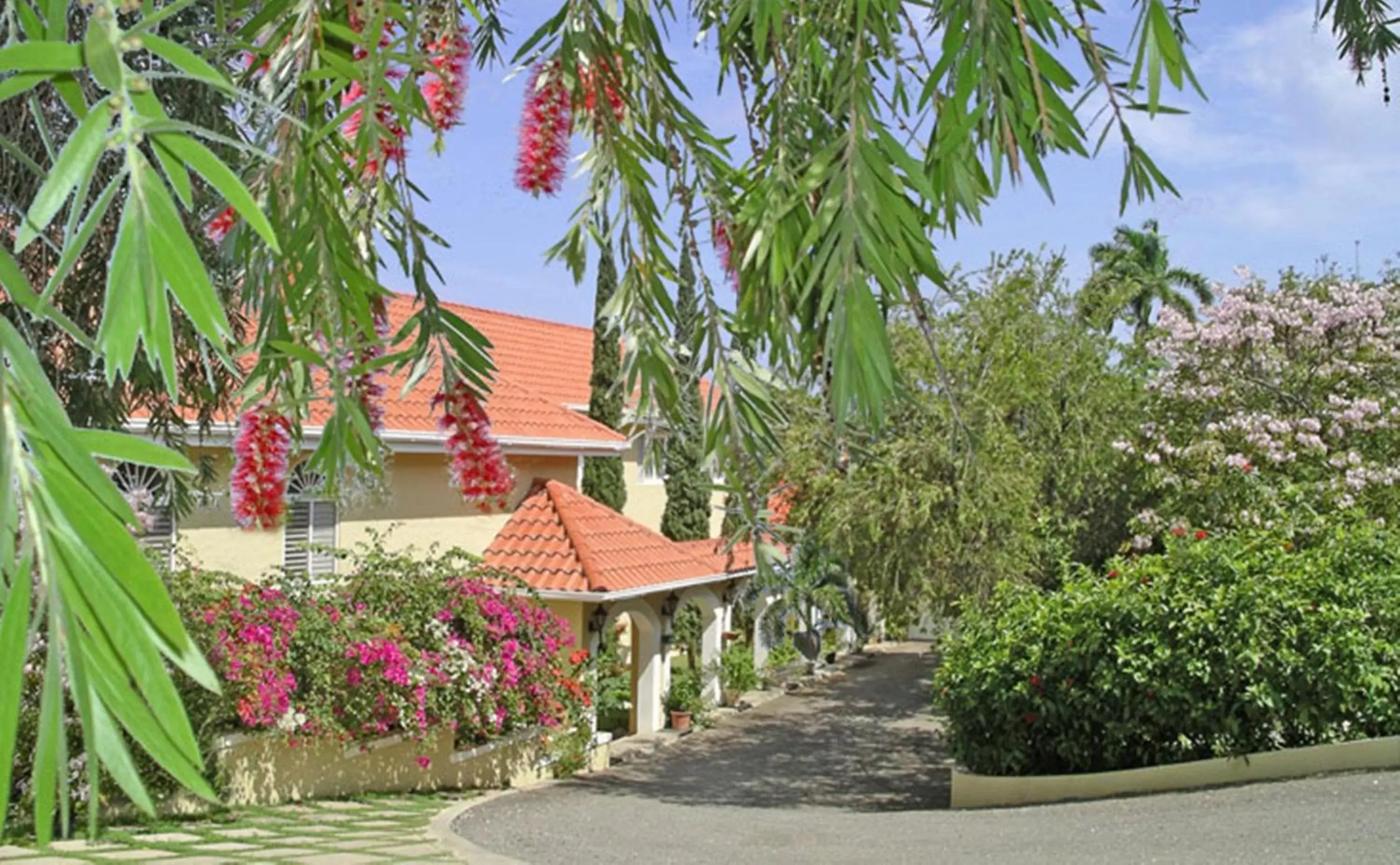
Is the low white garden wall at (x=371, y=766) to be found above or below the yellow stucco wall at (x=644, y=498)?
below

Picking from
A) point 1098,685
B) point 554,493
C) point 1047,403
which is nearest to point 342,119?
point 1098,685

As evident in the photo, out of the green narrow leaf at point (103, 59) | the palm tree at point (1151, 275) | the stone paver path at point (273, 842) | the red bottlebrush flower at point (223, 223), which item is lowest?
the stone paver path at point (273, 842)

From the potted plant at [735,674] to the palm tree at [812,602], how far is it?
3.23 feet

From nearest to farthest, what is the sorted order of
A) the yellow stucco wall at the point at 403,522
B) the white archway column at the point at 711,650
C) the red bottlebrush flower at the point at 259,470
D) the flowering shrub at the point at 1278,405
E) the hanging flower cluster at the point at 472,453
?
the red bottlebrush flower at the point at 259,470, the hanging flower cluster at the point at 472,453, the yellow stucco wall at the point at 403,522, the flowering shrub at the point at 1278,405, the white archway column at the point at 711,650

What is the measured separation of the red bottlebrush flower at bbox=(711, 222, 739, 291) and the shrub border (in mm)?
9119

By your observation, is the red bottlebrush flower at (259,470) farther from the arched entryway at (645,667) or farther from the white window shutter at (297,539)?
the arched entryway at (645,667)

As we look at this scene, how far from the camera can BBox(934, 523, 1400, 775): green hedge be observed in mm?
9977

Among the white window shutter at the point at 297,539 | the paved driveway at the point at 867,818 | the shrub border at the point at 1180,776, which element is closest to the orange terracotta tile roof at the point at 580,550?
the white window shutter at the point at 297,539

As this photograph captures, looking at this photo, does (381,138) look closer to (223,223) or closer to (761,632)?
(223,223)

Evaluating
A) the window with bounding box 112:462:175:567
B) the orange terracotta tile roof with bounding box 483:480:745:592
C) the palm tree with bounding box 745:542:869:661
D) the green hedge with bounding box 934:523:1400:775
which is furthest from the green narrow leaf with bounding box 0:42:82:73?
the palm tree with bounding box 745:542:869:661

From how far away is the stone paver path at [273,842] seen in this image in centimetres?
752

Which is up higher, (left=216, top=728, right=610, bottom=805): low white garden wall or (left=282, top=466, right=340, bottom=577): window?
(left=282, top=466, right=340, bottom=577): window

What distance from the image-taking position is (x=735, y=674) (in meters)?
20.4

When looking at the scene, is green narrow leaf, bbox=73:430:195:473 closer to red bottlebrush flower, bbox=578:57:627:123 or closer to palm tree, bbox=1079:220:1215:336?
red bottlebrush flower, bbox=578:57:627:123
